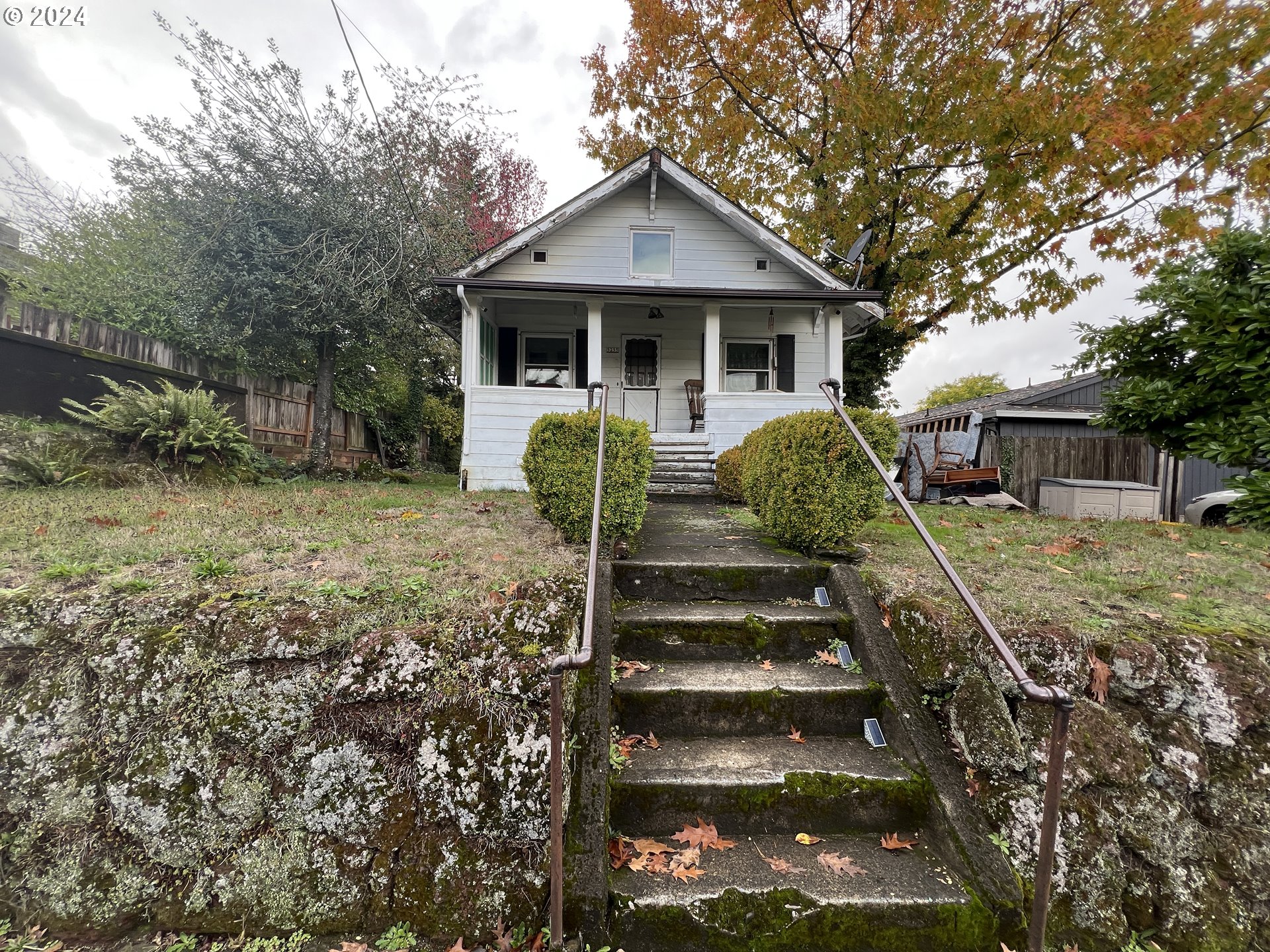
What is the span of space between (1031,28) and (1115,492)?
29.1 ft

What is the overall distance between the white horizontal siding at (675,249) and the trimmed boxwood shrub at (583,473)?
681 cm

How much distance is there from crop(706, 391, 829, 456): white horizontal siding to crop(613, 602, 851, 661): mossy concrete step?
234 inches

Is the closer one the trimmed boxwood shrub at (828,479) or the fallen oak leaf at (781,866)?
the fallen oak leaf at (781,866)

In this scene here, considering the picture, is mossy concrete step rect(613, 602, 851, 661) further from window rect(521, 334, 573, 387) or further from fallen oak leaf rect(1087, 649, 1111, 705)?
window rect(521, 334, 573, 387)

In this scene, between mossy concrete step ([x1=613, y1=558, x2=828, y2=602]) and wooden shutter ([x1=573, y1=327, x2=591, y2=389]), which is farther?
wooden shutter ([x1=573, y1=327, x2=591, y2=389])

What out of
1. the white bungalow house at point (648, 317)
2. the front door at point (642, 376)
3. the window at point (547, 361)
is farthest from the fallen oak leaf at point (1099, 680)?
the window at point (547, 361)

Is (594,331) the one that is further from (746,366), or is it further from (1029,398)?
(1029,398)

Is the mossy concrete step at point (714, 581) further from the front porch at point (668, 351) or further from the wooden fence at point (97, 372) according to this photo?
the wooden fence at point (97, 372)

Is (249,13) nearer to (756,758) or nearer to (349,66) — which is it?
(349,66)

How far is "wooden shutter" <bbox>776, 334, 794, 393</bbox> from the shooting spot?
1064cm

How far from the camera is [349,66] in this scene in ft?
27.6

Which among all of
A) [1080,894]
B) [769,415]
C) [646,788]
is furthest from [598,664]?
[769,415]

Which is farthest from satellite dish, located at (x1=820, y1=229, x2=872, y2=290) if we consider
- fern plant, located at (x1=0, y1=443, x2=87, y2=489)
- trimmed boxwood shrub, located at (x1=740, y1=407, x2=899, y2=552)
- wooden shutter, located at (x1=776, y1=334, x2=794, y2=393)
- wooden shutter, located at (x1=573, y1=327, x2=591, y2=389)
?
fern plant, located at (x1=0, y1=443, x2=87, y2=489)

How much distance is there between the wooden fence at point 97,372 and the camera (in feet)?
18.3
